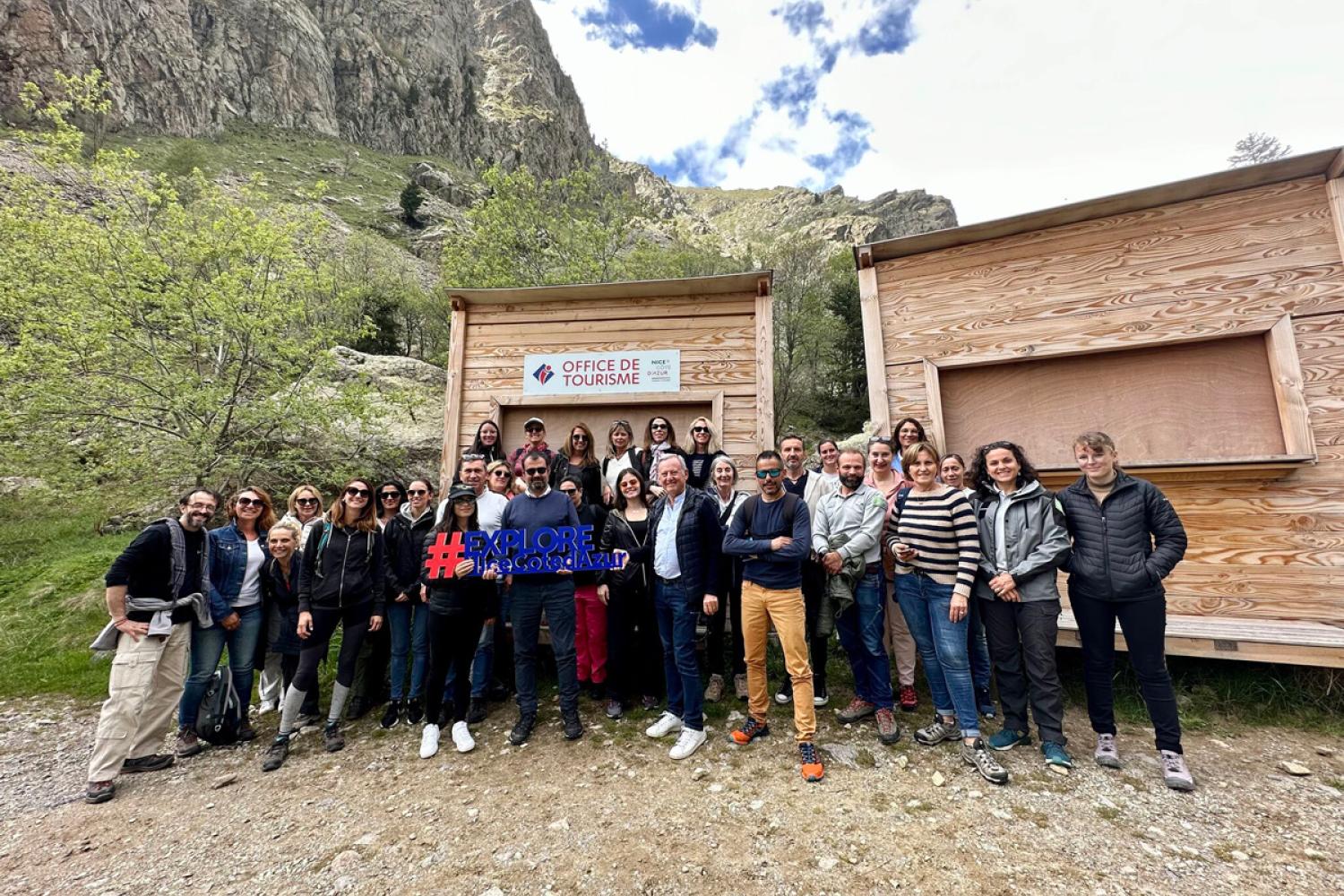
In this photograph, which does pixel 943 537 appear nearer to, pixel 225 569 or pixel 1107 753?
pixel 1107 753

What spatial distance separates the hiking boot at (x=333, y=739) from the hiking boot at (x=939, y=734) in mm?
4486

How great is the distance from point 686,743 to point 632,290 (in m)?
5.10

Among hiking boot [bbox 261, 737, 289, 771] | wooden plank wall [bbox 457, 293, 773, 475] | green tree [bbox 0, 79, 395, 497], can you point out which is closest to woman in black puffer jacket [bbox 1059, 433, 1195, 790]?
wooden plank wall [bbox 457, 293, 773, 475]

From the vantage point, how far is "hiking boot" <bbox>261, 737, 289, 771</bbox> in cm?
376

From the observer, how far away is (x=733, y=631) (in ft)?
14.3

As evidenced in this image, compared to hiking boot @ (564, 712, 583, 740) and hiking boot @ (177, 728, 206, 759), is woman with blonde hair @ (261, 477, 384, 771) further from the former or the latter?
hiking boot @ (564, 712, 583, 740)

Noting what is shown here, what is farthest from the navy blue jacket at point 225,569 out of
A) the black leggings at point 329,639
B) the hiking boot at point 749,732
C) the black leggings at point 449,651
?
the hiking boot at point 749,732

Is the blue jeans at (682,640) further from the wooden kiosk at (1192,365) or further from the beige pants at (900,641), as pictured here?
the wooden kiosk at (1192,365)

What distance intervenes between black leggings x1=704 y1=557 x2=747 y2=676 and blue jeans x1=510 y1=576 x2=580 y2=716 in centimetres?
116

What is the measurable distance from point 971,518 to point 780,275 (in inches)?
825

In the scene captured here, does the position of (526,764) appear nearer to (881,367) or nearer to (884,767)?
(884,767)

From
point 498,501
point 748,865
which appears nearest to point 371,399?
point 498,501

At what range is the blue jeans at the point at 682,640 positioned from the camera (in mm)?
3760

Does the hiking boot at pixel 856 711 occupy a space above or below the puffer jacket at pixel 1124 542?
below
